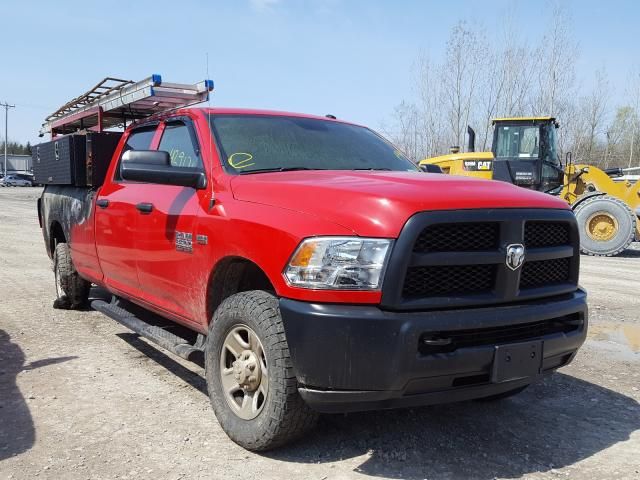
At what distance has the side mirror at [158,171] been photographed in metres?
3.50

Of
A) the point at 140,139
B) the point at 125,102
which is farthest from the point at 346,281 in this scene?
the point at 125,102

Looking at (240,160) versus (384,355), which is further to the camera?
(240,160)

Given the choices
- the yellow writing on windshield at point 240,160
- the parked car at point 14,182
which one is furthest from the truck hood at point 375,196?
the parked car at point 14,182

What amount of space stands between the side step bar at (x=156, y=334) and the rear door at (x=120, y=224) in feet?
0.58

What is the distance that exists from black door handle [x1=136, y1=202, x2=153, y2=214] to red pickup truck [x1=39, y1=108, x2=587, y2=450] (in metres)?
0.20

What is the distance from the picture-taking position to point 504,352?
2744 mm

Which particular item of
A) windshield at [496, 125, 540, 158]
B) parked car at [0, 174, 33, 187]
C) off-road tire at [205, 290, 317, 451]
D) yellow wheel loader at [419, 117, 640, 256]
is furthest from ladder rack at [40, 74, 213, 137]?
parked car at [0, 174, 33, 187]

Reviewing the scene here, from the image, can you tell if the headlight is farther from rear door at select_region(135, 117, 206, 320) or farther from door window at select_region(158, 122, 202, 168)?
door window at select_region(158, 122, 202, 168)

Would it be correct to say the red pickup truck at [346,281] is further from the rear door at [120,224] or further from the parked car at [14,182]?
the parked car at [14,182]

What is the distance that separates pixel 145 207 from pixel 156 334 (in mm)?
902

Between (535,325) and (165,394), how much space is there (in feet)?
8.00

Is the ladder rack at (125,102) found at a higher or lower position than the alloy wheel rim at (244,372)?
higher

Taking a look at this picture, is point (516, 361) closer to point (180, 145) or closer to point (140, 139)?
point (180, 145)

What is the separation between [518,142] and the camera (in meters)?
13.9
